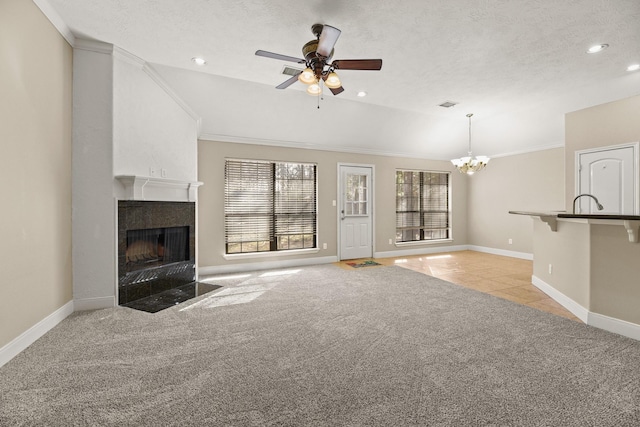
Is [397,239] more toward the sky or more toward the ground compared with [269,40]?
more toward the ground

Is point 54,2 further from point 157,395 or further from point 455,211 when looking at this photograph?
point 455,211

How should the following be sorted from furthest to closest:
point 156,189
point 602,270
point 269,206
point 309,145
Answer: point 309,145, point 269,206, point 156,189, point 602,270

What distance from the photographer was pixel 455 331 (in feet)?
9.11

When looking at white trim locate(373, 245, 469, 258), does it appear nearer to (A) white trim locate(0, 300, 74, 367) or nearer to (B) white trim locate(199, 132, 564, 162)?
(B) white trim locate(199, 132, 564, 162)

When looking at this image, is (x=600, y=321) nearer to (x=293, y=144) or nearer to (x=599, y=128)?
(x=599, y=128)

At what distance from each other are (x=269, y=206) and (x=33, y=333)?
391cm

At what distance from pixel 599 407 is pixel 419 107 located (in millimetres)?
4980

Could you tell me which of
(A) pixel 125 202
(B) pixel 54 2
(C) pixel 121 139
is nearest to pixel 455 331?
(A) pixel 125 202

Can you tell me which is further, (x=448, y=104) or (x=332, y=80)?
(x=448, y=104)

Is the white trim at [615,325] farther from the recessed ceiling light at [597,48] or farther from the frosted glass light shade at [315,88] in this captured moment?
the frosted glass light shade at [315,88]

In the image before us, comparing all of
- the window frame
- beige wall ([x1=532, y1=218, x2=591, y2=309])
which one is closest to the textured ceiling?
the window frame

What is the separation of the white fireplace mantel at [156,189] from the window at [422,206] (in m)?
5.10

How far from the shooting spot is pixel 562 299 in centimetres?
354

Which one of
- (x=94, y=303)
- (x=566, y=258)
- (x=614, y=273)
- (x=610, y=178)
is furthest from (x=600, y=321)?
(x=94, y=303)
